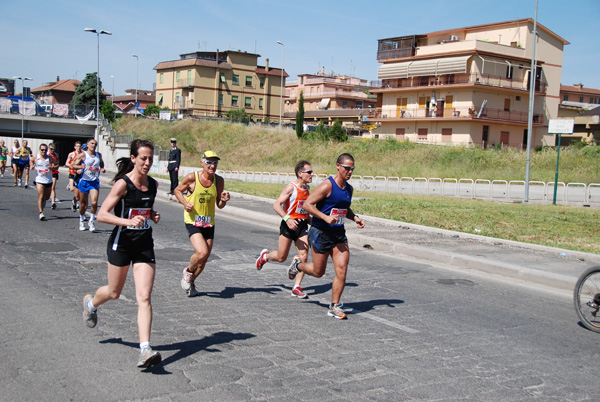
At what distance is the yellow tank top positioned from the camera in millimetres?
7105

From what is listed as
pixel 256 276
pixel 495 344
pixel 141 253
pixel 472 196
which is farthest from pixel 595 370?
pixel 472 196

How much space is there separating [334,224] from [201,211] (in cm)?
173

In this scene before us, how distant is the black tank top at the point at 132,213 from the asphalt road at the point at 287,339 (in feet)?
3.33

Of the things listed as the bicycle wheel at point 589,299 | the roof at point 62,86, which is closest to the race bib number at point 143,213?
the bicycle wheel at point 589,299

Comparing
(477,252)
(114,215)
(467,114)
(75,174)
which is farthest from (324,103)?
(114,215)

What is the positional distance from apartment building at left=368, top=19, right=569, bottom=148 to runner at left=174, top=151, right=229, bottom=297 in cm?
4756

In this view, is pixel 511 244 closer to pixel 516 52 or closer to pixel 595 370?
pixel 595 370

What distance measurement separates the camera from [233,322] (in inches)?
243

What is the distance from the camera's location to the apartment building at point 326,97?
88.8m

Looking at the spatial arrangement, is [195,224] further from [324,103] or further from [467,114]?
[324,103]

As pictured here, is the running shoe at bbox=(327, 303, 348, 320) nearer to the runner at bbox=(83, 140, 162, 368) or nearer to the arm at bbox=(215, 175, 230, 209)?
the arm at bbox=(215, 175, 230, 209)

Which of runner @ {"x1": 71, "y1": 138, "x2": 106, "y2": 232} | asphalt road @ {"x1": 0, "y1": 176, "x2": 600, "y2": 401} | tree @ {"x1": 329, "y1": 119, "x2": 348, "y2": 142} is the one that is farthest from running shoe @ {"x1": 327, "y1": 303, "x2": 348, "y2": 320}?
tree @ {"x1": 329, "y1": 119, "x2": 348, "y2": 142}

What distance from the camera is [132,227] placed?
4844 mm

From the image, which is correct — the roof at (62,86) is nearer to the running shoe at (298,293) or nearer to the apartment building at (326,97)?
the apartment building at (326,97)
